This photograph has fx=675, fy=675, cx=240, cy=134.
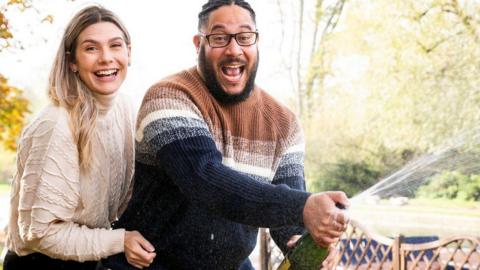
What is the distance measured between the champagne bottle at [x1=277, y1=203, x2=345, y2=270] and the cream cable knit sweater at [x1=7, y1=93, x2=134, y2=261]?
392 millimetres

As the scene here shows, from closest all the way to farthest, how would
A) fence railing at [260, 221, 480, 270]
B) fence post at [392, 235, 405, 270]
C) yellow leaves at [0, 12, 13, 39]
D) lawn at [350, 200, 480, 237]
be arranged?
1. yellow leaves at [0, 12, 13, 39]
2. fence railing at [260, 221, 480, 270]
3. fence post at [392, 235, 405, 270]
4. lawn at [350, 200, 480, 237]

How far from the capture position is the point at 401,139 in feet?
39.9

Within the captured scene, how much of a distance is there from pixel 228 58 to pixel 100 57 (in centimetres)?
36

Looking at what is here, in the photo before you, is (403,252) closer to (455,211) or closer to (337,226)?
(337,226)

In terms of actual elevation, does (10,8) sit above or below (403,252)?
above

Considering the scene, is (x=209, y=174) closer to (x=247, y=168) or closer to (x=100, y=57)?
(x=247, y=168)

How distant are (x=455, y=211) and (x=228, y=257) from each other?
11.3 m

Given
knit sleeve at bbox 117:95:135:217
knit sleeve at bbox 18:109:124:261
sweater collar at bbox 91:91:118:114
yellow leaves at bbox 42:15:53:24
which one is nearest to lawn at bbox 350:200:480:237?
yellow leaves at bbox 42:15:53:24

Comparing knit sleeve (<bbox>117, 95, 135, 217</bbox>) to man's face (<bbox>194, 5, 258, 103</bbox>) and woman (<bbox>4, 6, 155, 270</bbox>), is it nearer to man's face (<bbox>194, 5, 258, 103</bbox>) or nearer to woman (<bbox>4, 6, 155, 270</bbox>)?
woman (<bbox>4, 6, 155, 270</bbox>)

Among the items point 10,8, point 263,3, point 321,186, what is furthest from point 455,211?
point 10,8

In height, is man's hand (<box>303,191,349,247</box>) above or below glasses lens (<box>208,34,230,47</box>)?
below

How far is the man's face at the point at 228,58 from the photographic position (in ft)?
4.78

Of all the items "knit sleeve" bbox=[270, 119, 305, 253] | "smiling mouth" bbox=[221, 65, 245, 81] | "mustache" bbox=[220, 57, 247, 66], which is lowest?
"knit sleeve" bbox=[270, 119, 305, 253]

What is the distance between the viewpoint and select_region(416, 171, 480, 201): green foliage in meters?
12.3
